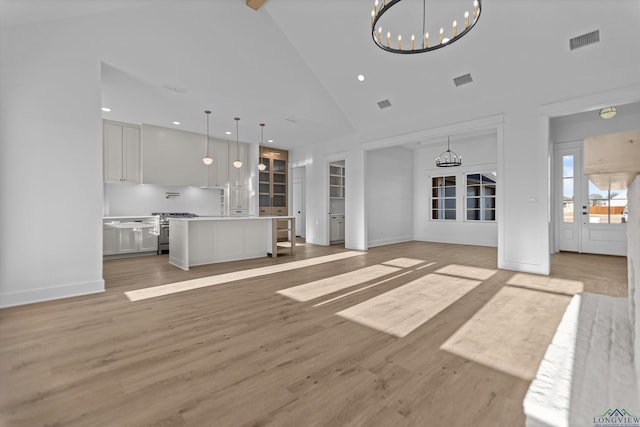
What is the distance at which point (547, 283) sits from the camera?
3.98m

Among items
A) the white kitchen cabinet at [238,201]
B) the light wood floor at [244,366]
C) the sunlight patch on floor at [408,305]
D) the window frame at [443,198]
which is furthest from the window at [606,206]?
the white kitchen cabinet at [238,201]

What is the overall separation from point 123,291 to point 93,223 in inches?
38.1

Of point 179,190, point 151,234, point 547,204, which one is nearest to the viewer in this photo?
point 547,204

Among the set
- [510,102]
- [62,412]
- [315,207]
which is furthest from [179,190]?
[510,102]

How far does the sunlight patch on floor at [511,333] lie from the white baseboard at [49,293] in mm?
4124

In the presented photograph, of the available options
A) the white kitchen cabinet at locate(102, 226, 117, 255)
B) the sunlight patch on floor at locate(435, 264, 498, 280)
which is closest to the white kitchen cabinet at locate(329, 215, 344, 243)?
the sunlight patch on floor at locate(435, 264, 498, 280)

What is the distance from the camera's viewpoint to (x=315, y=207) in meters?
8.48

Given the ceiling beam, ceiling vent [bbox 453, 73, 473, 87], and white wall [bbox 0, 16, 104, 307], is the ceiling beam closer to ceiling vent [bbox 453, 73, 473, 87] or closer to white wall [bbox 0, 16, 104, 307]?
white wall [bbox 0, 16, 104, 307]

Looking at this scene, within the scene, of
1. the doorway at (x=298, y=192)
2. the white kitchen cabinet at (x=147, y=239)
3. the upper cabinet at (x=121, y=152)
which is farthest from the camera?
the doorway at (x=298, y=192)

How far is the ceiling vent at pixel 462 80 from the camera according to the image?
15.9 feet

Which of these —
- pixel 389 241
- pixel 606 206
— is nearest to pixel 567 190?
pixel 606 206

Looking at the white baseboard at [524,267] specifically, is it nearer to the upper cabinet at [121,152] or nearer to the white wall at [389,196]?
→ the white wall at [389,196]

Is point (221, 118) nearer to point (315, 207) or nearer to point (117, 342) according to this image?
point (315, 207)

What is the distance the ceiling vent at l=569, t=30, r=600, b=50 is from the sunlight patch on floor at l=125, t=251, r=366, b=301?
16.1ft
